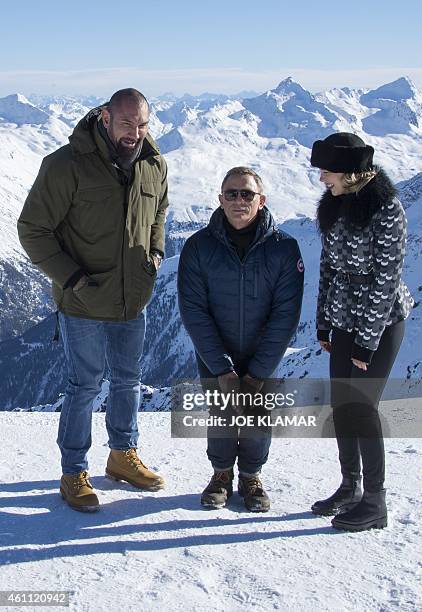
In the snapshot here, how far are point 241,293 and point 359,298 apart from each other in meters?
1.10

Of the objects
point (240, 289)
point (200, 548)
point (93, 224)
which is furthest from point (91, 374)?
point (200, 548)

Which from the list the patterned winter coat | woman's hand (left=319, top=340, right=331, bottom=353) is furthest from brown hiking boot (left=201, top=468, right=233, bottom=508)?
the patterned winter coat

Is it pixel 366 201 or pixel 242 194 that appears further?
pixel 242 194

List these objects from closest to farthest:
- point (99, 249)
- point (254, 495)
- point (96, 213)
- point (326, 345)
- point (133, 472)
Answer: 1. point (96, 213)
2. point (99, 249)
3. point (326, 345)
4. point (254, 495)
5. point (133, 472)

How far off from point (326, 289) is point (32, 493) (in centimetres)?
377

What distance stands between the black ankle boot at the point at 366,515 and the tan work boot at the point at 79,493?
7.81ft

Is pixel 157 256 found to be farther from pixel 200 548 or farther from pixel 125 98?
pixel 200 548

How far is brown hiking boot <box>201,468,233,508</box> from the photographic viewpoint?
21.1 feet

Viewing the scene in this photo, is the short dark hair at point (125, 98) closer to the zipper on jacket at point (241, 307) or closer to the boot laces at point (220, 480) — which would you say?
the zipper on jacket at point (241, 307)

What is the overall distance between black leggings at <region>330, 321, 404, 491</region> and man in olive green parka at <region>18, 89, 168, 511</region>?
2.04 metres

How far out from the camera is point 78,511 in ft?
20.6

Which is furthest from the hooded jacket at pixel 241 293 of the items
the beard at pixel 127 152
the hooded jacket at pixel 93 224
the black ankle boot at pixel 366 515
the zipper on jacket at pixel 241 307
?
the black ankle boot at pixel 366 515

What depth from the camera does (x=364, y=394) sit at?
5773mm

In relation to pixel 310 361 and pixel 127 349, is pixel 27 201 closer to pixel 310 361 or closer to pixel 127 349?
pixel 127 349
